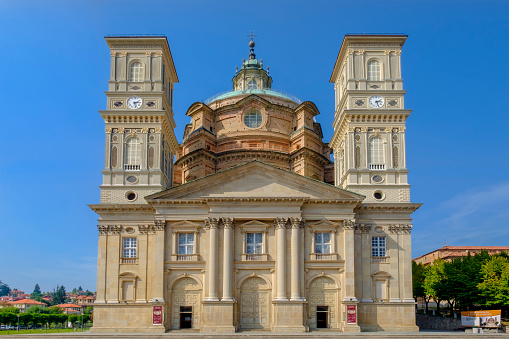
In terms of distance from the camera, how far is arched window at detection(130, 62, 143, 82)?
159 feet

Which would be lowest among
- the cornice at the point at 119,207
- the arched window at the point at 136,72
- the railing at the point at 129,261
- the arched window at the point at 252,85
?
the railing at the point at 129,261

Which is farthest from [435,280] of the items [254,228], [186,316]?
[186,316]

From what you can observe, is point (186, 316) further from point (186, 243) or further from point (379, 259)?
point (379, 259)

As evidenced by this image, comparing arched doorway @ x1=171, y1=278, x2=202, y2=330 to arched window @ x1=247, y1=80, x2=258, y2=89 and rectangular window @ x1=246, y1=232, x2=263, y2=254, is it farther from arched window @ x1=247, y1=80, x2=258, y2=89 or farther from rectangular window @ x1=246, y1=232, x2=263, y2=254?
arched window @ x1=247, y1=80, x2=258, y2=89

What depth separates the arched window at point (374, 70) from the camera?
4875cm

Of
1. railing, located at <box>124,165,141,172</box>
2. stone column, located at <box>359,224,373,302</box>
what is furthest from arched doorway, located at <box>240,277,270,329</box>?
railing, located at <box>124,165,141,172</box>

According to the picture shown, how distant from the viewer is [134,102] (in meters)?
47.6

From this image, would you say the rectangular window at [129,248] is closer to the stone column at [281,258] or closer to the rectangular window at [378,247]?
the stone column at [281,258]

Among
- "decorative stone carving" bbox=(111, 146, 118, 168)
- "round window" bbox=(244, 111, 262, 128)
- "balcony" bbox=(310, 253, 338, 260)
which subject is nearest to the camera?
"balcony" bbox=(310, 253, 338, 260)

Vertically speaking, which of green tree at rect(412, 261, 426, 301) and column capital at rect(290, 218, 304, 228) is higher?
column capital at rect(290, 218, 304, 228)

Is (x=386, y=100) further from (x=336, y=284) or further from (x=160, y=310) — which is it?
Answer: (x=160, y=310)

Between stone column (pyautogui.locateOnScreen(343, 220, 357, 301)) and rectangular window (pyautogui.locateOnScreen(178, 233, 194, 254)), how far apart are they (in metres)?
11.5

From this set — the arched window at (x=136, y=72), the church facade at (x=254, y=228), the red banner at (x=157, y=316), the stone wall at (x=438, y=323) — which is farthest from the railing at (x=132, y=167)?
the stone wall at (x=438, y=323)

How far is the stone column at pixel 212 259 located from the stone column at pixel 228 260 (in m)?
0.66
